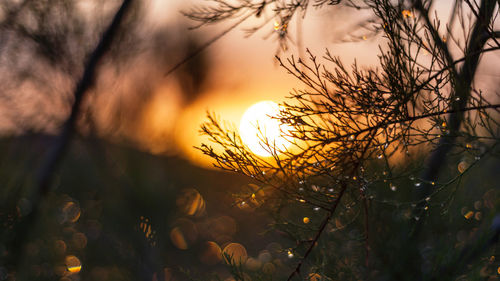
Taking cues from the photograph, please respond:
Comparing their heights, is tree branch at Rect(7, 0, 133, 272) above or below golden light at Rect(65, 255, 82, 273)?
above

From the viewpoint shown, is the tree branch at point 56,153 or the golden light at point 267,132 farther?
the tree branch at point 56,153

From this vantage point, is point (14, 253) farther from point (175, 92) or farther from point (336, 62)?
point (336, 62)

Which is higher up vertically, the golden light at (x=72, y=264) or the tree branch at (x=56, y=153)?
the tree branch at (x=56, y=153)

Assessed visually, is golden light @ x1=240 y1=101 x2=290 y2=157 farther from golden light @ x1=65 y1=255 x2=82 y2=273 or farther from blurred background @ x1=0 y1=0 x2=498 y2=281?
golden light @ x1=65 y1=255 x2=82 y2=273

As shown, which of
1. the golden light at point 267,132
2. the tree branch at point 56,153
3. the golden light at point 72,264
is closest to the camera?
the golden light at point 267,132

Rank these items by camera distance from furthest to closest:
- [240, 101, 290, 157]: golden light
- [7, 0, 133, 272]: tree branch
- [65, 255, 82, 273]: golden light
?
[65, 255, 82, 273]: golden light
[7, 0, 133, 272]: tree branch
[240, 101, 290, 157]: golden light

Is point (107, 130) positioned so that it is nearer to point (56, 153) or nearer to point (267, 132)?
point (56, 153)

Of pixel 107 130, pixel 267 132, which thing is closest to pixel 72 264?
pixel 107 130

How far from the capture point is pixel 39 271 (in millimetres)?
4730

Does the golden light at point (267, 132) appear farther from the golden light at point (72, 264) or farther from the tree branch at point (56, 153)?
the golden light at point (72, 264)

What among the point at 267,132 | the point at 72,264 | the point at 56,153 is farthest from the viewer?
the point at 72,264

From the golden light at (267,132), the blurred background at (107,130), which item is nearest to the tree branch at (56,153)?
the blurred background at (107,130)

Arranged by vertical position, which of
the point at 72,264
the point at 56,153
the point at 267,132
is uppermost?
the point at 267,132

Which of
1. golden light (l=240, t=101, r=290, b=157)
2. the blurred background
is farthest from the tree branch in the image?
golden light (l=240, t=101, r=290, b=157)
